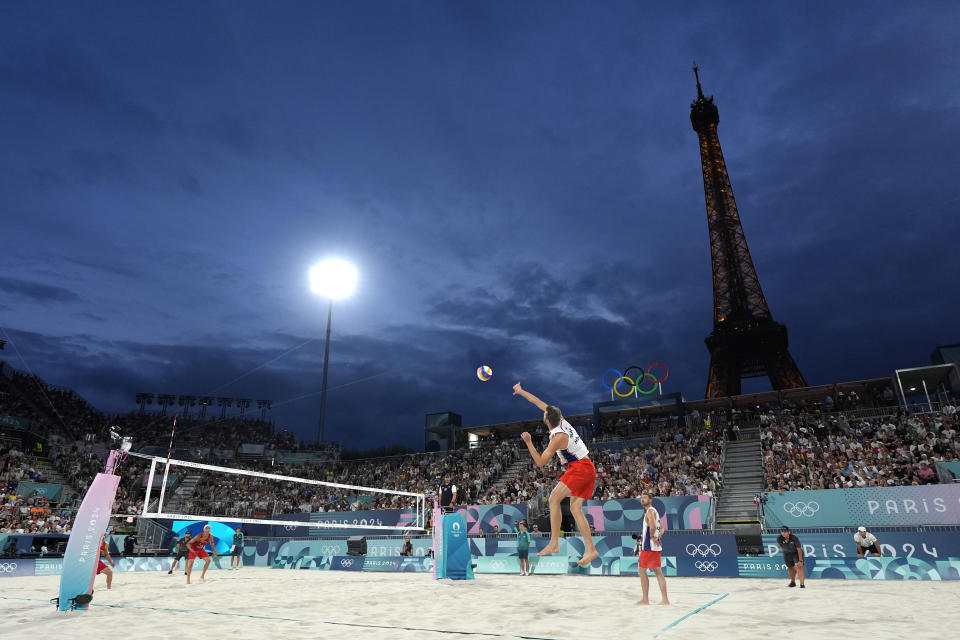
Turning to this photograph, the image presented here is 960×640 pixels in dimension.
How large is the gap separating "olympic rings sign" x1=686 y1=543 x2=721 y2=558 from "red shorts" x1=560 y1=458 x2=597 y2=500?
13814 mm

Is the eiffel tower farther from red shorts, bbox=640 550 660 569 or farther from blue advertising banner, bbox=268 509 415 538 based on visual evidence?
red shorts, bbox=640 550 660 569

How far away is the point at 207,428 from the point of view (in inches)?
2222

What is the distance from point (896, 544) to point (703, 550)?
18.0 feet

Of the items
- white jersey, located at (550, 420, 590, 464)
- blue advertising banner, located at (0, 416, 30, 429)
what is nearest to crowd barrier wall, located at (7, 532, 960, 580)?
white jersey, located at (550, 420, 590, 464)

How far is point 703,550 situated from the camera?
19.2 m

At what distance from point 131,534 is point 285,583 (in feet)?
71.9

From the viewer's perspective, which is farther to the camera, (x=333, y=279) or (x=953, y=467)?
(x=333, y=279)

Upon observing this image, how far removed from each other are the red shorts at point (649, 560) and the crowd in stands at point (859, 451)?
15.4 meters

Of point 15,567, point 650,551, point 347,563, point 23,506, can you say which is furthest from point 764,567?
point 23,506

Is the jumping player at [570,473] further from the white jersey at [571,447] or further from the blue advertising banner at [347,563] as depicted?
the blue advertising banner at [347,563]

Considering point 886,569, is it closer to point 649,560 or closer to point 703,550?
point 703,550

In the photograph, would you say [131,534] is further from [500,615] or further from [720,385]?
[720,385]

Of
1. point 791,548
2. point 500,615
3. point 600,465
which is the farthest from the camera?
point 600,465

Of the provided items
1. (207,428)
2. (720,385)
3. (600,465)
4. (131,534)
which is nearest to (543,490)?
(600,465)
